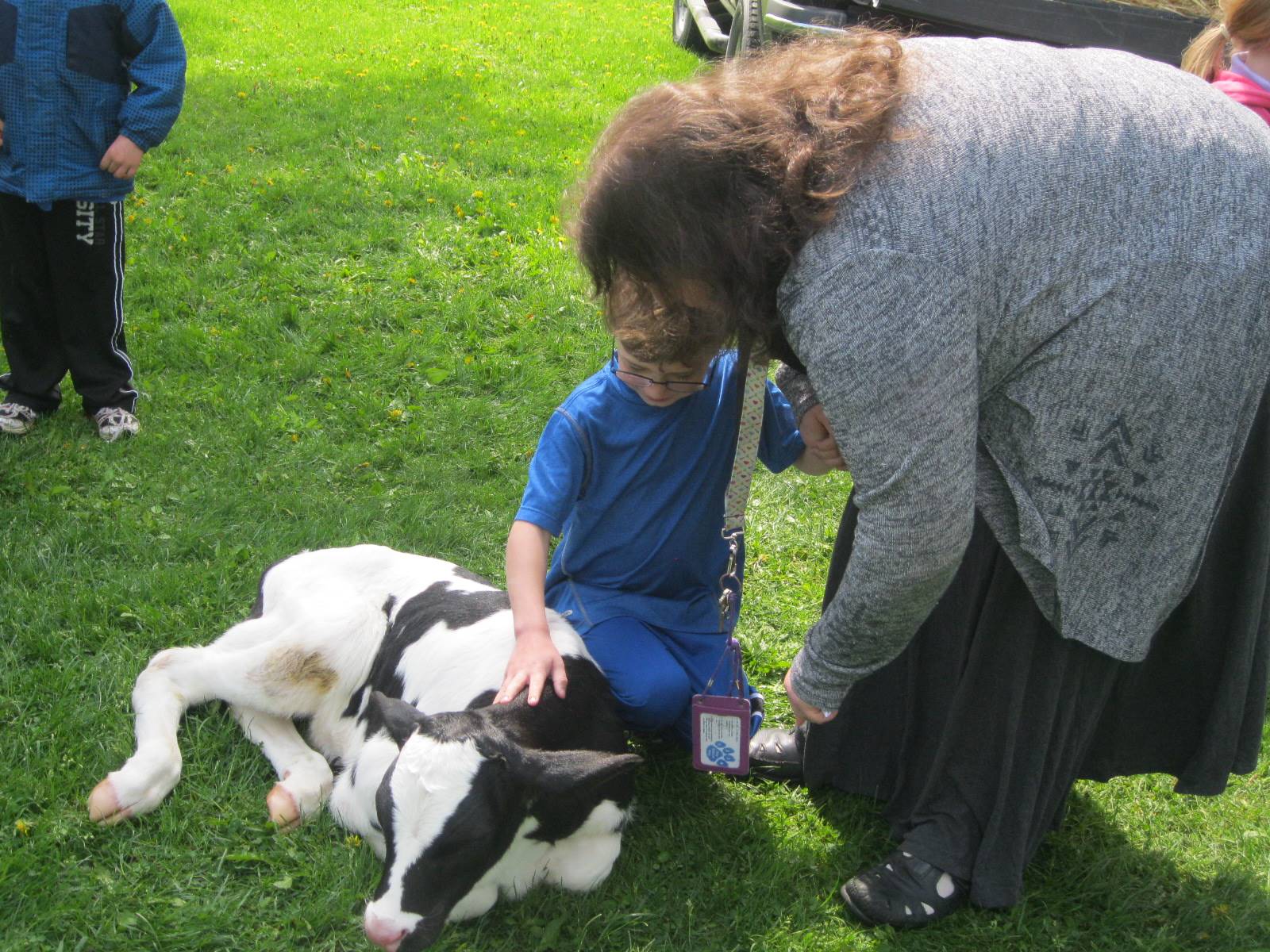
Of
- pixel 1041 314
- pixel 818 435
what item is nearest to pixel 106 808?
pixel 818 435

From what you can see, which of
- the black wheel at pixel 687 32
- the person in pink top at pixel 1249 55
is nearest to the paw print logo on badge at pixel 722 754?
the person in pink top at pixel 1249 55

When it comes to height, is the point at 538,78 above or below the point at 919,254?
below

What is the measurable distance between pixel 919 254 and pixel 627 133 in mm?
566

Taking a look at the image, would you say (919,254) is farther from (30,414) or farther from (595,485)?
(30,414)

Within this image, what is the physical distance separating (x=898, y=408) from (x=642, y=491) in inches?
48.1

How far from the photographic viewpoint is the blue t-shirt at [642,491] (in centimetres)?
301

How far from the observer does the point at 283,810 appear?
Result: 2984mm

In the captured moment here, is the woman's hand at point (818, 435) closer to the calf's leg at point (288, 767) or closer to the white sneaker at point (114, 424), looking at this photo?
the calf's leg at point (288, 767)

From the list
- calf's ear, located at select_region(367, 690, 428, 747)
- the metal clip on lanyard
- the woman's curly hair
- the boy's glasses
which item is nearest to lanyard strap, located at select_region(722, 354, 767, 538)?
the metal clip on lanyard

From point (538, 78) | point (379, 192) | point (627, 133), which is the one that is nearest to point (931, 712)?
point (627, 133)

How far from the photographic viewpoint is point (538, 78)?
10109mm

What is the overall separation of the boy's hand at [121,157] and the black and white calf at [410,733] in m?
Result: 2.04

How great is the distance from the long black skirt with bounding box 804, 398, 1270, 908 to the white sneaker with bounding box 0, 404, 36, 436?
3.47 metres

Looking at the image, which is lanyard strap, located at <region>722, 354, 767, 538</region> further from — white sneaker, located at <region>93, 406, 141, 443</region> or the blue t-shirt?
white sneaker, located at <region>93, 406, 141, 443</region>
